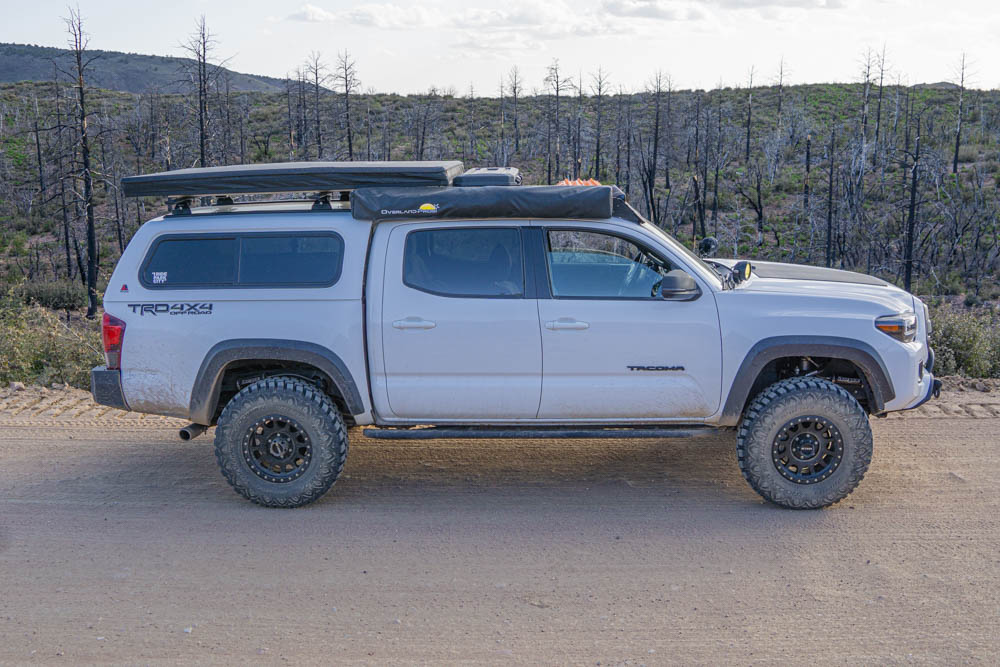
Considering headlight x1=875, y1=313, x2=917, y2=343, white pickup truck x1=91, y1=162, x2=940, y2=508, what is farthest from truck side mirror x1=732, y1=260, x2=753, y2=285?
headlight x1=875, y1=313, x2=917, y2=343

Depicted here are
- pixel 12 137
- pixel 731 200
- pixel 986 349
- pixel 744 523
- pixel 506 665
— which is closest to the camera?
pixel 506 665

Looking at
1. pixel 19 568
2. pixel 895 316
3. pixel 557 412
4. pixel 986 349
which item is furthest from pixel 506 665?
pixel 986 349

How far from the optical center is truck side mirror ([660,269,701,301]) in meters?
5.65

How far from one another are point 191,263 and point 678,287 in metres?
3.29

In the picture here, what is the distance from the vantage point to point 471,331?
5848mm

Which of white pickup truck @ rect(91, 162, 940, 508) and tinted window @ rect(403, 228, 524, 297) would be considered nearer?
white pickup truck @ rect(91, 162, 940, 508)

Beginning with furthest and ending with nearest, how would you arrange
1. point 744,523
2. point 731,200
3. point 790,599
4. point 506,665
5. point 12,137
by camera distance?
point 12,137
point 731,200
point 744,523
point 790,599
point 506,665

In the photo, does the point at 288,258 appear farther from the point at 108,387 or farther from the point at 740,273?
the point at 740,273

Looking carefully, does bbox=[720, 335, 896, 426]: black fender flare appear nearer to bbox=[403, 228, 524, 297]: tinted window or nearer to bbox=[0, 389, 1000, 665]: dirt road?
bbox=[0, 389, 1000, 665]: dirt road

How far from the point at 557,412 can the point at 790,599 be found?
6.24 feet

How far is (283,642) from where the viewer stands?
4.39m

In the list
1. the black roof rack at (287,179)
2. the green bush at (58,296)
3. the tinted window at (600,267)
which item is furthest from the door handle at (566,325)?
the green bush at (58,296)

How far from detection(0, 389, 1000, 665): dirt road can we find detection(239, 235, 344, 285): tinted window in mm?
1602

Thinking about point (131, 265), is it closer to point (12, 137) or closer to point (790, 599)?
point (790, 599)
